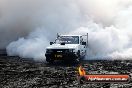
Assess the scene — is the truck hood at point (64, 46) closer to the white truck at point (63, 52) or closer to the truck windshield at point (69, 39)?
the white truck at point (63, 52)

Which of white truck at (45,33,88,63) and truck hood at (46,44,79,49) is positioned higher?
truck hood at (46,44,79,49)

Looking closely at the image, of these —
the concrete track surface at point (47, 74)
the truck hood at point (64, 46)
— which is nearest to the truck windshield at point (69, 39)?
the truck hood at point (64, 46)

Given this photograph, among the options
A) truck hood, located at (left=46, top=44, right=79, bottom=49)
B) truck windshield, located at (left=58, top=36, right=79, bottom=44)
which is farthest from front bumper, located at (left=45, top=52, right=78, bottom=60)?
truck windshield, located at (left=58, top=36, right=79, bottom=44)

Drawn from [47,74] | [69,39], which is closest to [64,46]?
[69,39]

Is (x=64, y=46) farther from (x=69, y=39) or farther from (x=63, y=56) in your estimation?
(x=69, y=39)

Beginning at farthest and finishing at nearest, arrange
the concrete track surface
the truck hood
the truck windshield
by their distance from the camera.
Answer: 1. the truck windshield
2. the truck hood
3. the concrete track surface

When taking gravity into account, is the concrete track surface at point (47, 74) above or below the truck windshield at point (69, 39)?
below

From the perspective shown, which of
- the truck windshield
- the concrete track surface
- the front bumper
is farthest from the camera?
the truck windshield

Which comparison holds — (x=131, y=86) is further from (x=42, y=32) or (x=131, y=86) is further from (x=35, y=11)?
(x=35, y=11)

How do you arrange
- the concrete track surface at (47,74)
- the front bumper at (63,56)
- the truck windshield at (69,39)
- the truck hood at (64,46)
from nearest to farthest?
the concrete track surface at (47,74), the front bumper at (63,56), the truck hood at (64,46), the truck windshield at (69,39)

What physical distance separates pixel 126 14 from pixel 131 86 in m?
19.0

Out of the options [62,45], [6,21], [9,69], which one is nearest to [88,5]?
[6,21]

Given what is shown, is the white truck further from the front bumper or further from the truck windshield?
the truck windshield

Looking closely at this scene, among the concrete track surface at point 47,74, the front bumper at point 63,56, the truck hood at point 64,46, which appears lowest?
the concrete track surface at point 47,74
